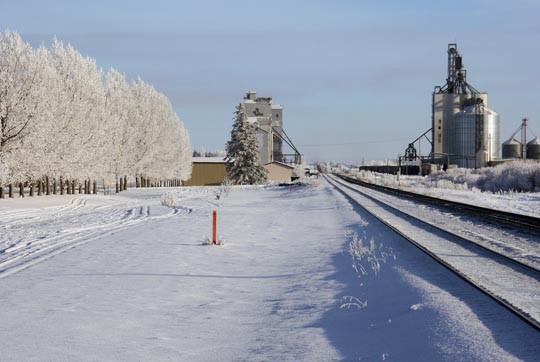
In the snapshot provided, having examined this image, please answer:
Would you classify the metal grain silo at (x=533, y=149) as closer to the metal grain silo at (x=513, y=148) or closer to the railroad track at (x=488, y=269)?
the metal grain silo at (x=513, y=148)

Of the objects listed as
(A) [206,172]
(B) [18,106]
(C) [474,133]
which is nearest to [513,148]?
(C) [474,133]

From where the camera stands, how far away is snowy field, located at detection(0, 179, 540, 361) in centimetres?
595

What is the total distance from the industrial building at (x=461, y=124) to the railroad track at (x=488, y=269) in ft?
277

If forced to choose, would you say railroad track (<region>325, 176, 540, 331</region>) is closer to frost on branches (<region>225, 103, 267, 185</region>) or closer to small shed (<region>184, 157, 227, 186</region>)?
frost on branches (<region>225, 103, 267, 185</region>)

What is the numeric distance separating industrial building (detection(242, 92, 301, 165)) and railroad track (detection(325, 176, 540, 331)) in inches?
3284

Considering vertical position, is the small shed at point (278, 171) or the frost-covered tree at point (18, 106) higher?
the frost-covered tree at point (18, 106)

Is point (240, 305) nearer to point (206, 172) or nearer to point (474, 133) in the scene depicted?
point (206, 172)

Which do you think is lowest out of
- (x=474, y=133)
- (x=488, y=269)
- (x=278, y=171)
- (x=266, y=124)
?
(x=488, y=269)

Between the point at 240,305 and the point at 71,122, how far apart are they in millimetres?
34758

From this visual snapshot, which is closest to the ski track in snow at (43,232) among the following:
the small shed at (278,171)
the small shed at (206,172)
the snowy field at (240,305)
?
the snowy field at (240,305)

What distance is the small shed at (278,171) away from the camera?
92.8 metres

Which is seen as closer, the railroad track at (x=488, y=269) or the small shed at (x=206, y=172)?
the railroad track at (x=488, y=269)

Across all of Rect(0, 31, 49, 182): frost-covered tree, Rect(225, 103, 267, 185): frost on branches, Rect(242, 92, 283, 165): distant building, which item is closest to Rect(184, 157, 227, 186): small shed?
Rect(242, 92, 283, 165): distant building

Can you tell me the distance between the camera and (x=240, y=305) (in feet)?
28.0
